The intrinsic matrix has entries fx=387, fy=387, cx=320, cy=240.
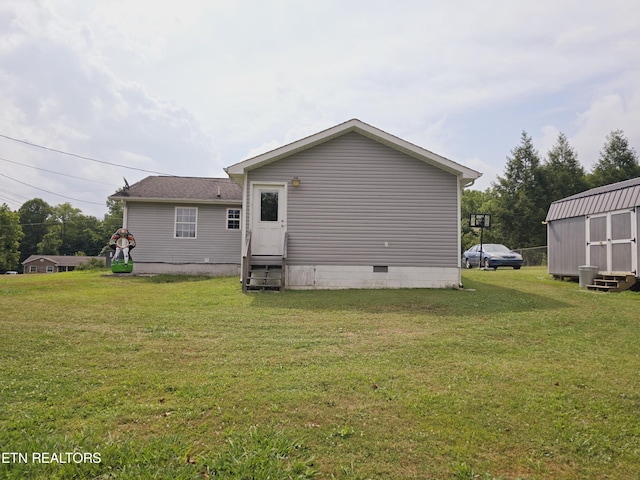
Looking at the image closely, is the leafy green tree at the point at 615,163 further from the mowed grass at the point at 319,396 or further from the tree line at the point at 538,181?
the mowed grass at the point at 319,396

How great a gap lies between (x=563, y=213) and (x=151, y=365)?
14.7 metres

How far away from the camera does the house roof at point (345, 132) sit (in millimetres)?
11148

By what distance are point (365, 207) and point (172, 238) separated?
30.8ft

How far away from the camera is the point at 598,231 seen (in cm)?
1230

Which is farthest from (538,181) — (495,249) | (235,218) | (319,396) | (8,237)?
(8,237)

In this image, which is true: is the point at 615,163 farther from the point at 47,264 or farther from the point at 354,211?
the point at 47,264

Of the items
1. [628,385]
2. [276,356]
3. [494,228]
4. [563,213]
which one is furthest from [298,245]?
[494,228]

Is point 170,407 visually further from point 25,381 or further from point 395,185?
point 395,185

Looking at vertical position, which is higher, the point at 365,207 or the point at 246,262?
the point at 365,207

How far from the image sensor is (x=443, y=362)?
448cm

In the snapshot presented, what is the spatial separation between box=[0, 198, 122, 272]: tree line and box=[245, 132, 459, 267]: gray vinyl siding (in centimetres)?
6008

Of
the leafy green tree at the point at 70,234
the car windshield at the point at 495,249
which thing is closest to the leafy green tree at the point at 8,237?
the leafy green tree at the point at 70,234

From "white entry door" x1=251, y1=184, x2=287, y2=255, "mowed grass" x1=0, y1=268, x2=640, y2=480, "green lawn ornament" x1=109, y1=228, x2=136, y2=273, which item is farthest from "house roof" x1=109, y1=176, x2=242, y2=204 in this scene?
"mowed grass" x1=0, y1=268, x2=640, y2=480

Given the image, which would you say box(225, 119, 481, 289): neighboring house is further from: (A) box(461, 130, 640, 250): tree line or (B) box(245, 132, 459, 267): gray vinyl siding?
(A) box(461, 130, 640, 250): tree line
